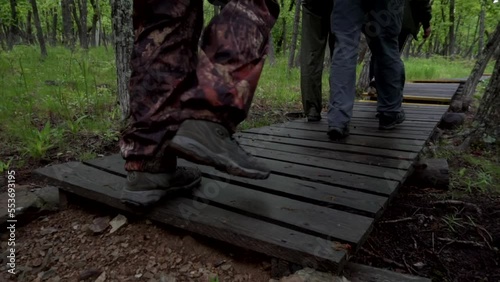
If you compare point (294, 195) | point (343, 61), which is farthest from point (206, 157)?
point (343, 61)

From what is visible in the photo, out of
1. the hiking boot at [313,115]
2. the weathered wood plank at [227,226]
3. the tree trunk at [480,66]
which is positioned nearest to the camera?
the weathered wood plank at [227,226]

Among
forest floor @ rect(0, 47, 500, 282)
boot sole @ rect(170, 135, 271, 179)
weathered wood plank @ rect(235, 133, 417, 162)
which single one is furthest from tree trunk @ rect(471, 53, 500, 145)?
boot sole @ rect(170, 135, 271, 179)

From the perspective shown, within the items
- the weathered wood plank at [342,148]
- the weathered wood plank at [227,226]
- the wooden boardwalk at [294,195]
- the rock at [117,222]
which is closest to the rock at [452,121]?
the wooden boardwalk at [294,195]

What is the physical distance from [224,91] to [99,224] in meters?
0.97

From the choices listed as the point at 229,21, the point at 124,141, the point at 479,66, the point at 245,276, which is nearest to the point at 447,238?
the point at 245,276

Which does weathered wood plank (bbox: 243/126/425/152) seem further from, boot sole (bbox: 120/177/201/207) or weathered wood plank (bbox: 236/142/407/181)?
boot sole (bbox: 120/177/201/207)

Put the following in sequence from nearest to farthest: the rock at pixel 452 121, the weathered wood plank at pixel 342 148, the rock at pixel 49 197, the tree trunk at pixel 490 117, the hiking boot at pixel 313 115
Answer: the rock at pixel 49 197, the weathered wood plank at pixel 342 148, the tree trunk at pixel 490 117, the hiking boot at pixel 313 115, the rock at pixel 452 121

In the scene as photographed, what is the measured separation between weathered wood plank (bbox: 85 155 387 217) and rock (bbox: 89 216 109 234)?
315 mm

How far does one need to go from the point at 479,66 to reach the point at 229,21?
498cm

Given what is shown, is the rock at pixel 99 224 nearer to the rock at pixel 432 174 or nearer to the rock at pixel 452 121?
the rock at pixel 432 174

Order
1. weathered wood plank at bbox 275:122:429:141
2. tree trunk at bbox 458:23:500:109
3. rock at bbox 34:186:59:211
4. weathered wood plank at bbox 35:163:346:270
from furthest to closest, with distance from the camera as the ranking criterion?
tree trunk at bbox 458:23:500:109, weathered wood plank at bbox 275:122:429:141, rock at bbox 34:186:59:211, weathered wood plank at bbox 35:163:346:270

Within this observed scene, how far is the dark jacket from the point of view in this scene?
12.0ft

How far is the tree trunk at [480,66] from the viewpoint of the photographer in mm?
4020

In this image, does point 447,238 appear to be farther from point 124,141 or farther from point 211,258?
point 124,141
